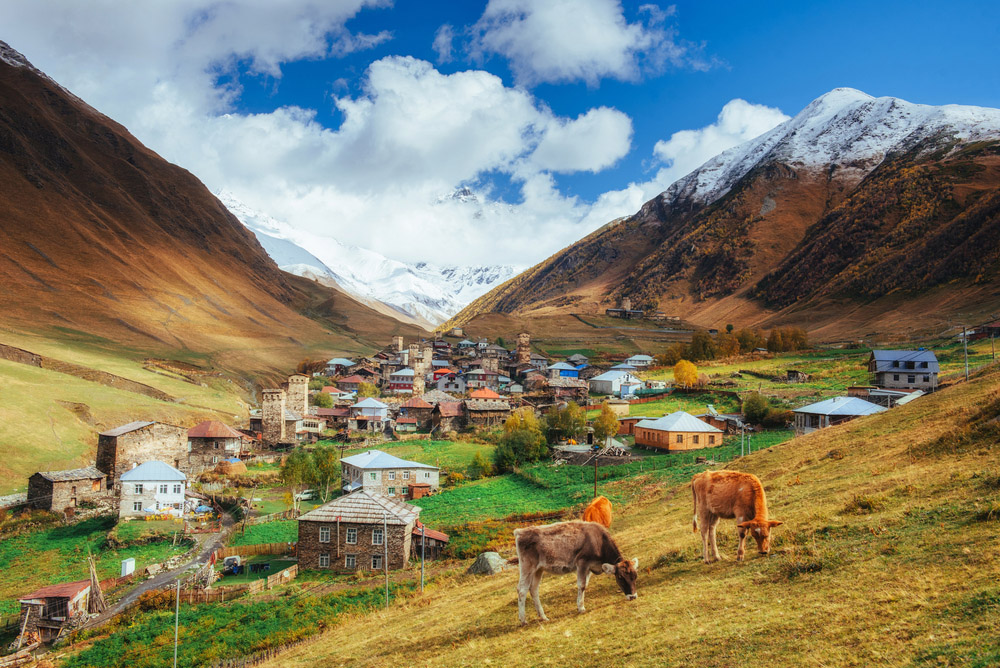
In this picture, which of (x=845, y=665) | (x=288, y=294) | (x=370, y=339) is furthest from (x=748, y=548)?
(x=288, y=294)

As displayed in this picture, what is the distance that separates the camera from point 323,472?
47469 millimetres

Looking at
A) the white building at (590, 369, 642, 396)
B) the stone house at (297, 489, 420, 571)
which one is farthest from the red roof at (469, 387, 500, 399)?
the stone house at (297, 489, 420, 571)

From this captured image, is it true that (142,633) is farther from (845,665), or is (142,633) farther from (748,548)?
(845,665)

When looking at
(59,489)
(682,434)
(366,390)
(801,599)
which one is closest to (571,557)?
(801,599)

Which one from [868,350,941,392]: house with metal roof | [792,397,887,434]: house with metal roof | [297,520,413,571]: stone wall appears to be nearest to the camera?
[297,520,413,571]: stone wall

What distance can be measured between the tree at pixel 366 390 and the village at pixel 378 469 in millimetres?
221

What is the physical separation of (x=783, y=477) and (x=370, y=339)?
538 feet

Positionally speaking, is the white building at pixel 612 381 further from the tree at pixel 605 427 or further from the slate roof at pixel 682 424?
the slate roof at pixel 682 424

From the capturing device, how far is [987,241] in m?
119

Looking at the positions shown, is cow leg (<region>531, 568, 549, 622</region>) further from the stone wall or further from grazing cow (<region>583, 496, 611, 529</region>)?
the stone wall

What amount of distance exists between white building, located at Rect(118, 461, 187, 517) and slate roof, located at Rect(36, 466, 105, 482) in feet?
12.5

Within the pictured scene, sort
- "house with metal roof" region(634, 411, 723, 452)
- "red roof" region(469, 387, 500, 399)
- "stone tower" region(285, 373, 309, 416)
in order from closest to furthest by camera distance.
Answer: "house with metal roof" region(634, 411, 723, 452) → "stone tower" region(285, 373, 309, 416) → "red roof" region(469, 387, 500, 399)

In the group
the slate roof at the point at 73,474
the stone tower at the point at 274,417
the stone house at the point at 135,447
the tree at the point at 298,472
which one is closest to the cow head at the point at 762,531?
the tree at the point at 298,472

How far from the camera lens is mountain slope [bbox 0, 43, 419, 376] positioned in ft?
374
